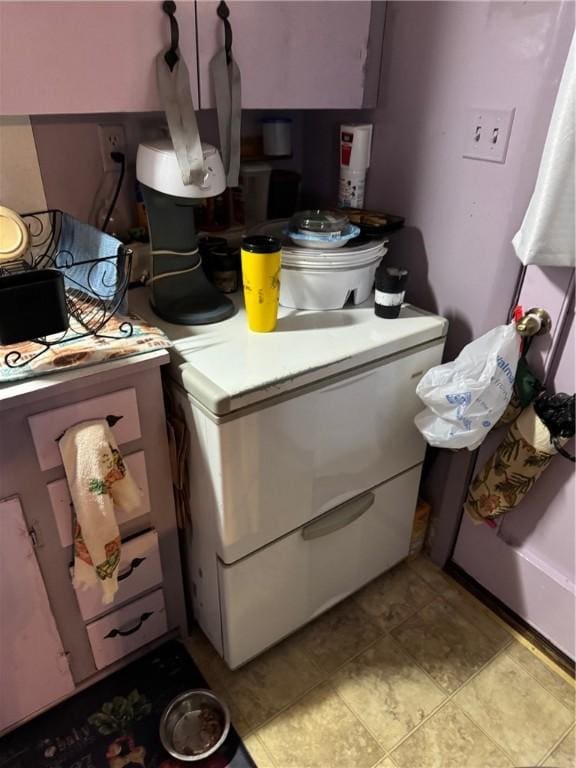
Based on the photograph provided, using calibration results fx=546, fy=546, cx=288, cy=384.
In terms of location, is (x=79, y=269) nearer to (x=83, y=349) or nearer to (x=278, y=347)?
(x=83, y=349)

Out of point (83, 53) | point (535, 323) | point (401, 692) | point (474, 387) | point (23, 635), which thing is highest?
point (83, 53)

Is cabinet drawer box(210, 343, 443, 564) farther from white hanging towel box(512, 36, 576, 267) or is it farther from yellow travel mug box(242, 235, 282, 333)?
white hanging towel box(512, 36, 576, 267)

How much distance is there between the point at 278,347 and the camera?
1.11 m

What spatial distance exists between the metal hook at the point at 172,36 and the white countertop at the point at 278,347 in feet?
1.65

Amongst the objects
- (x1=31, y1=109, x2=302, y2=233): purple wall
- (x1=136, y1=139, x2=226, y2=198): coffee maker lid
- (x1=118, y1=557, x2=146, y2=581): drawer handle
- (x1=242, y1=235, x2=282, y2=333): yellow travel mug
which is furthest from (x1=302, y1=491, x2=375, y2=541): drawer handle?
(x1=31, y1=109, x2=302, y2=233): purple wall

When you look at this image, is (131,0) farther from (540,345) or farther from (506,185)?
(540,345)

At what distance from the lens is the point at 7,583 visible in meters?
1.02

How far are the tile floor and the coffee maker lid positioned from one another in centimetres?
110

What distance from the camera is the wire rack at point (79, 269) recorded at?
3.35ft

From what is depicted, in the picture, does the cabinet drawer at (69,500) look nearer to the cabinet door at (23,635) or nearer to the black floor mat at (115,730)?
the cabinet door at (23,635)


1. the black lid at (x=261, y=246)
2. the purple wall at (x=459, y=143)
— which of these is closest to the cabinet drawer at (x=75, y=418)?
the black lid at (x=261, y=246)

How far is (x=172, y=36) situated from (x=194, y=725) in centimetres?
143

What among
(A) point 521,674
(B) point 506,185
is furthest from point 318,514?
(B) point 506,185

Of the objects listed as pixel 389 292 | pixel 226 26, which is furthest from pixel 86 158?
pixel 389 292
